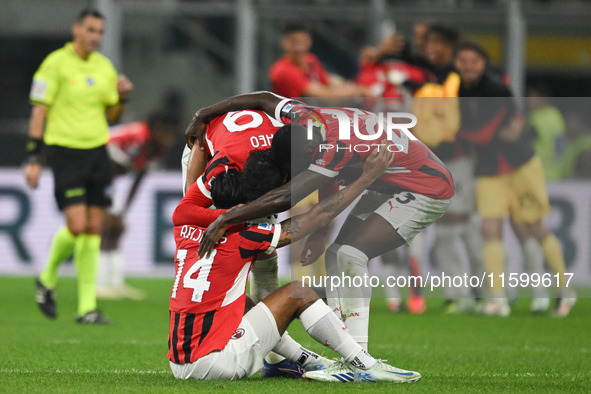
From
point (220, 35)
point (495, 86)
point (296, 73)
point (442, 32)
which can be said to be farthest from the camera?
point (220, 35)

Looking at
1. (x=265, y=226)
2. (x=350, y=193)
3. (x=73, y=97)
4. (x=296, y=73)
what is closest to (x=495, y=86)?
(x=296, y=73)

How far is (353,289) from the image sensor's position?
5406mm

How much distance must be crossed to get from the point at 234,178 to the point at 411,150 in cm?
97

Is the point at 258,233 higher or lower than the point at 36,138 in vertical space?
lower

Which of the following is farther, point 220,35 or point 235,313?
point 220,35

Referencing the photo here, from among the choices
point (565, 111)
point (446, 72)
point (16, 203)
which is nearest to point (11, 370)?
point (446, 72)

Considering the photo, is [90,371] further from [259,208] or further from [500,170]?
[500,170]

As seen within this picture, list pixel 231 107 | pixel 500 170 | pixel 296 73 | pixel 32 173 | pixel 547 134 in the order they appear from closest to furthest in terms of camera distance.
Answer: pixel 231 107 → pixel 32 173 → pixel 500 170 → pixel 296 73 → pixel 547 134

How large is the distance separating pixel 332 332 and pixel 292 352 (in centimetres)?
40

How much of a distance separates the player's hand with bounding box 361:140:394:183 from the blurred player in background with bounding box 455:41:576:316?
388 cm

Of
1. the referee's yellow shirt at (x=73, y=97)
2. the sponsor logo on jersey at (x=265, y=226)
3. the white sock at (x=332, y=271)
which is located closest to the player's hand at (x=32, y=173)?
the referee's yellow shirt at (x=73, y=97)

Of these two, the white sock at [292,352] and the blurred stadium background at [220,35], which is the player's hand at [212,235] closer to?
the white sock at [292,352]

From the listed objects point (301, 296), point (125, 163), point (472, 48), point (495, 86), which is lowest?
point (301, 296)

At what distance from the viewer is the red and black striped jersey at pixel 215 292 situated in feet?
16.3
